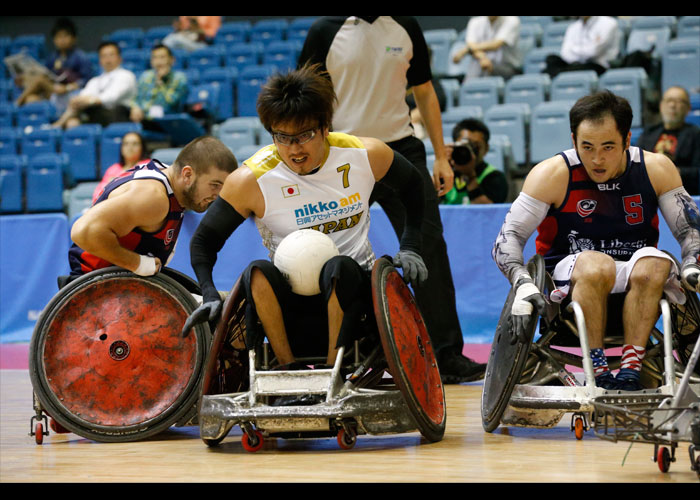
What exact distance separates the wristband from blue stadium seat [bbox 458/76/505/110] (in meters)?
7.20

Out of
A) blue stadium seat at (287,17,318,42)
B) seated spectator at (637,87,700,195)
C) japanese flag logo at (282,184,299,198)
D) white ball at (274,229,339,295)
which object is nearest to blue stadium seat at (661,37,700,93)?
seated spectator at (637,87,700,195)

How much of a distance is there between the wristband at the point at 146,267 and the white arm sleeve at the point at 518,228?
1.38 meters

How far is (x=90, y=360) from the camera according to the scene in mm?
4012

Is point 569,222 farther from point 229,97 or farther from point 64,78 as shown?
point 64,78

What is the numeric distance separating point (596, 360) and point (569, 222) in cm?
59

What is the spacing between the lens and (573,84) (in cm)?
1002

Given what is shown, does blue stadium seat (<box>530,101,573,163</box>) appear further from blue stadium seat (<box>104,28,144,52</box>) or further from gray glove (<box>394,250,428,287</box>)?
blue stadium seat (<box>104,28,144,52</box>)

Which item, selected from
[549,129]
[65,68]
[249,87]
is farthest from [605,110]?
[65,68]

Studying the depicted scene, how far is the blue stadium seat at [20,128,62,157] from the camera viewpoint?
1202 cm

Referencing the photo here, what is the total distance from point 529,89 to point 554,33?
64.2 inches

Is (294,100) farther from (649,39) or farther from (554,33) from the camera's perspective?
(554,33)

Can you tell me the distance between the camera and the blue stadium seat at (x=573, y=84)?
32.7 feet
